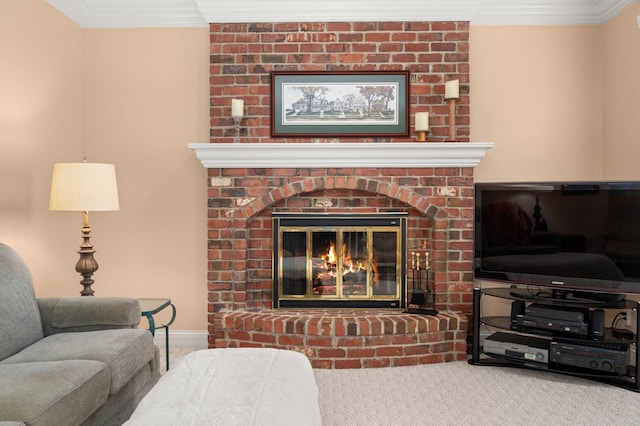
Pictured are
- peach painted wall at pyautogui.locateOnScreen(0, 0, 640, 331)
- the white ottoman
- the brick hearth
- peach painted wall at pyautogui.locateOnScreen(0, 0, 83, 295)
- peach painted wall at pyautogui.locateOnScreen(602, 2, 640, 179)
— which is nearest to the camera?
the white ottoman

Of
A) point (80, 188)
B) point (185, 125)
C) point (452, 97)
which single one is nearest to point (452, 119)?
point (452, 97)

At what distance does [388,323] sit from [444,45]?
2113mm

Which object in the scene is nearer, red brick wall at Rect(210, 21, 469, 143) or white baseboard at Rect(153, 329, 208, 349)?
red brick wall at Rect(210, 21, 469, 143)

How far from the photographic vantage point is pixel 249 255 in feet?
12.0

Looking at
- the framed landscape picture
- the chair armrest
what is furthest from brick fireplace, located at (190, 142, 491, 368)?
the chair armrest

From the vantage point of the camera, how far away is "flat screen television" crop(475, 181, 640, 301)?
2920 millimetres

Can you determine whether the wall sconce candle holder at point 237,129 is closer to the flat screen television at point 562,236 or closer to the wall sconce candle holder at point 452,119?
the wall sconce candle holder at point 452,119

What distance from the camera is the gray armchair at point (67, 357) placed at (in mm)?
1654

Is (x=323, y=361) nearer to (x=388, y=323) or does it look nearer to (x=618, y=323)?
(x=388, y=323)

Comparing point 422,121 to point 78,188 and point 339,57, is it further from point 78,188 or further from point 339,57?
point 78,188

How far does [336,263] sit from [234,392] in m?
2.05

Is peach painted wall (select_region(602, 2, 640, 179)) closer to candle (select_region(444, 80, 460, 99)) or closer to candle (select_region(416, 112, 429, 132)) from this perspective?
candle (select_region(444, 80, 460, 99))

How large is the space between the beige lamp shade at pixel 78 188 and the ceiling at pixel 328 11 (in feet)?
4.58

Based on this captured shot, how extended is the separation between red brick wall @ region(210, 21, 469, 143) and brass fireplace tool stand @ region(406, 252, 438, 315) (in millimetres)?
949
